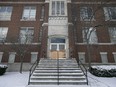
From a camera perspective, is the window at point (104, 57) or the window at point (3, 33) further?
the window at point (3, 33)

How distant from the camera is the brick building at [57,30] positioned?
1923 cm

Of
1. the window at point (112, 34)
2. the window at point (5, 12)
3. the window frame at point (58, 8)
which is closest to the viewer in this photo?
the window frame at point (58, 8)

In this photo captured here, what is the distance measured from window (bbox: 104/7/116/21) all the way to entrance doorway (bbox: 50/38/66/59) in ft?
25.5

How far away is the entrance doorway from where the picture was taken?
18984mm

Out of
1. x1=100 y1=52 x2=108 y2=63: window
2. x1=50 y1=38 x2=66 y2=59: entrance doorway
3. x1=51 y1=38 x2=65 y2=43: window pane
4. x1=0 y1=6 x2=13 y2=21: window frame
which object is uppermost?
x1=0 y1=6 x2=13 y2=21: window frame

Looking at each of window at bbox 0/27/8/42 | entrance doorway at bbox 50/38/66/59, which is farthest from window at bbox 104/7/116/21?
window at bbox 0/27/8/42

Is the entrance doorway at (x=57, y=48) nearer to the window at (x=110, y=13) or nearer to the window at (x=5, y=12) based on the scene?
the window at (x=110, y=13)

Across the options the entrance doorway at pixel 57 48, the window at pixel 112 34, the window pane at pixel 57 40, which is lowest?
the entrance doorway at pixel 57 48

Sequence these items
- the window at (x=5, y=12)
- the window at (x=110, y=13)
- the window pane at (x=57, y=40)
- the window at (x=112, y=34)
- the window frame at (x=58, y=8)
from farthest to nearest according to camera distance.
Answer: the window at (x=5, y=12) → the window at (x=110, y=13) → the window at (x=112, y=34) → the window frame at (x=58, y=8) → the window pane at (x=57, y=40)

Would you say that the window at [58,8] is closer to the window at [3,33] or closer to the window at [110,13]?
the window at [110,13]

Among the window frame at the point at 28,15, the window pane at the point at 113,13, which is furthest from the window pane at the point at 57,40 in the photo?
the window pane at the point at 113,13

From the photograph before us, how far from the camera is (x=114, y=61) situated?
19672 millimetres

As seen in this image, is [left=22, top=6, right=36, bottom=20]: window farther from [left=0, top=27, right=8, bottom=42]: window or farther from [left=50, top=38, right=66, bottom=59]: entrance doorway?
[left=50, top=38, right=66, bottom=59]: entrance doorway

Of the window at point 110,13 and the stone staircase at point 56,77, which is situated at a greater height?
the window at point 110,13
